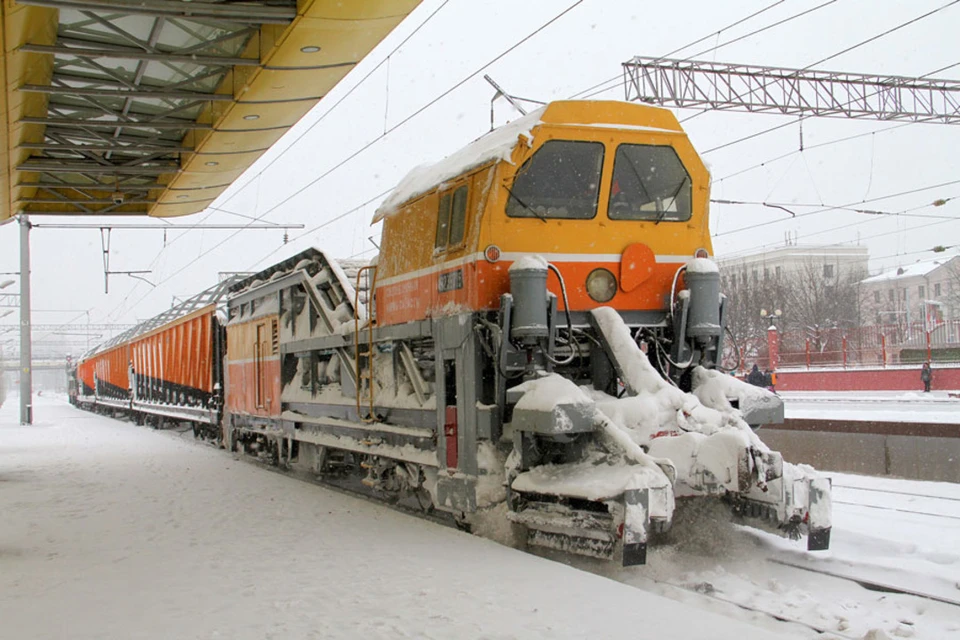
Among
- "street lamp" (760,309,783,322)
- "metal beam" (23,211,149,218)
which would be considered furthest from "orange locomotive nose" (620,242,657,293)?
"street lamp" (760,309,783,322)

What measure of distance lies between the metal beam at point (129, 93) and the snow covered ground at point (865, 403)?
1468cm

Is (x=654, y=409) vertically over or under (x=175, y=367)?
under

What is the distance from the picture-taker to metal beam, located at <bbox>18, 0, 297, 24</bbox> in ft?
25.1

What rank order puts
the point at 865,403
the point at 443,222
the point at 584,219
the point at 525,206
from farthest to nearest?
the point at 865,403
the point at 443,222
the point at 584,219
the point at 525,206

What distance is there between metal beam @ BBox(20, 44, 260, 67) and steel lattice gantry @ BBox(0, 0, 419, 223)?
12mm

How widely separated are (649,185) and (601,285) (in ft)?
3.52

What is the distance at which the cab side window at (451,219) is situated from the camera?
24.4ft

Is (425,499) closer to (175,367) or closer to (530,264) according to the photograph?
(530,264)

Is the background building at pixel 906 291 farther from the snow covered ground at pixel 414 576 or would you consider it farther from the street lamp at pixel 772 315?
the snow covered ground at pixel 414 576

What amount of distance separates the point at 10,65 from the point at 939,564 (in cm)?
969

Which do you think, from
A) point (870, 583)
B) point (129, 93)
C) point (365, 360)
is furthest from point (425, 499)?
point (129, 93)

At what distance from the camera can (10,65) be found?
858cm

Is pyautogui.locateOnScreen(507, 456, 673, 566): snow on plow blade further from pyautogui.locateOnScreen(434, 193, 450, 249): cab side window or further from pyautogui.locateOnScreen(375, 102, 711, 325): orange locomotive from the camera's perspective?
pyautogui.locateOnScreen(434, 193, 450, 249): cab side window

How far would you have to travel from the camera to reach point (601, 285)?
7.50 metres
